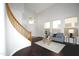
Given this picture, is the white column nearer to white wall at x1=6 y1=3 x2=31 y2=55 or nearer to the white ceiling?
white wall at x1=6 y1=3 x2=31 y2=55

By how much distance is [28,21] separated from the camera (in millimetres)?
2068

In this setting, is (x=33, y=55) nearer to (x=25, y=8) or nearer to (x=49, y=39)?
(x=49, y=39)

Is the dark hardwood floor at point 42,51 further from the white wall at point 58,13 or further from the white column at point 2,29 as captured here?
the white wall at point 58,13

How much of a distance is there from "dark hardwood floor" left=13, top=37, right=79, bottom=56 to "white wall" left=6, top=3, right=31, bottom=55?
0.28 ft

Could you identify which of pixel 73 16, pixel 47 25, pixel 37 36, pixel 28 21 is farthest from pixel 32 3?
pixel 73 16

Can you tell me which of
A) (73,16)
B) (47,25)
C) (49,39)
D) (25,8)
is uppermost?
(25,8)

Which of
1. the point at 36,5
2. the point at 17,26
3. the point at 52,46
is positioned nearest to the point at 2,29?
the point at 17,26

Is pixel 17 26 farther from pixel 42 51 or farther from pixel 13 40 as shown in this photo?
pixel 42 51

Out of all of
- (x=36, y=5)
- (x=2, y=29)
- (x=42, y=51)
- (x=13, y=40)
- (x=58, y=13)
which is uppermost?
(x=36, y=5)

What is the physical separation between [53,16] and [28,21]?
478 millimetres

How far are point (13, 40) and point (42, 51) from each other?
23.2 inches

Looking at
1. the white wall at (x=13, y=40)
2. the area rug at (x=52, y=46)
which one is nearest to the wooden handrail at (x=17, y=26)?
the white wall at (x=13, y=40)

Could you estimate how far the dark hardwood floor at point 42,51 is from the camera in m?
2.04

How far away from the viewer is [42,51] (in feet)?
6.82
